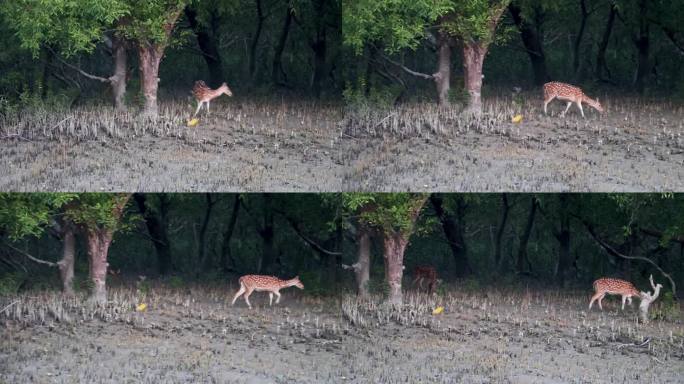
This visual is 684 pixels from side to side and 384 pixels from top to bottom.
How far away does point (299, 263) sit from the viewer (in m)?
21.1

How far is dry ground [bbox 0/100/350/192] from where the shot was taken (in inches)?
811

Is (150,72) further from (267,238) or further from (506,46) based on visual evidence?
(506,46)

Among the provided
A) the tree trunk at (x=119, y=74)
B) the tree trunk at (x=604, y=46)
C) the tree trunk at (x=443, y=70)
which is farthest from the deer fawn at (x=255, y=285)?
the tree trunk at (x=604, y=46)

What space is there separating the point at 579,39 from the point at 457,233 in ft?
7.71

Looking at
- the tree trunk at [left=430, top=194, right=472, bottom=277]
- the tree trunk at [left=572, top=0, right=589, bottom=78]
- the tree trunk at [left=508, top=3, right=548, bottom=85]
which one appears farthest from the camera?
the tree trunk at [left=572, top=0, right=589, bottom=78]

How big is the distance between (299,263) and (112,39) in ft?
9.66

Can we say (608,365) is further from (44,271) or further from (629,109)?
(44,271)

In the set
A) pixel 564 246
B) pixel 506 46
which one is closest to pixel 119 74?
pixel 506 46

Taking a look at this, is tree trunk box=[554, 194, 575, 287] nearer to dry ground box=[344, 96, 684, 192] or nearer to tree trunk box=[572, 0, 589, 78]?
dry ground box=[344, 96, 684, 192]

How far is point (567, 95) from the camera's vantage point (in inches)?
829

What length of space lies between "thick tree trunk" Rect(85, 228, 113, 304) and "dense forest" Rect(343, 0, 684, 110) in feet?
9.43

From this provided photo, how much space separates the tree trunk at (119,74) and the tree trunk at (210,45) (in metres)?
0.75

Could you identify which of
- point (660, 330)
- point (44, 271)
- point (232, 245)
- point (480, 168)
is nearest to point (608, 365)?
point (660, 330)

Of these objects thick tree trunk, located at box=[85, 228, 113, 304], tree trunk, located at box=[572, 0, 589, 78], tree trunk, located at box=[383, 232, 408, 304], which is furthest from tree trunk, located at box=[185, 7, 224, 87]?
tree trunk, located at box=[572, 0, 589, 78]
